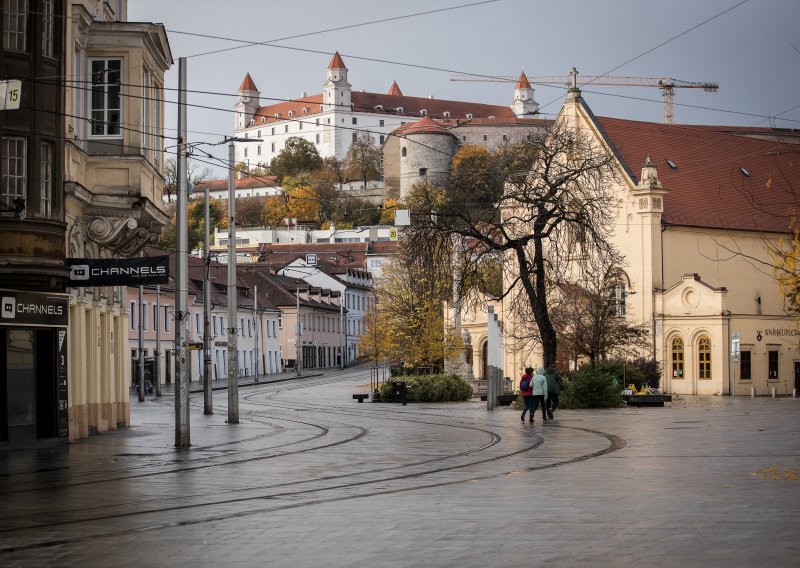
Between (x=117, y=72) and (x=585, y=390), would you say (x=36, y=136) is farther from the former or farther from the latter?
(x=585, y=390)

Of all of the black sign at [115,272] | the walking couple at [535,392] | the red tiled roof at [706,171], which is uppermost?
the red tiled roof at [706,171]

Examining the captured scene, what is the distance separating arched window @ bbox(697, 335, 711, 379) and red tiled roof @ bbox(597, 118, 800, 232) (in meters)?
8.34

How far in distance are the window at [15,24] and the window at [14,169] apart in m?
1.89

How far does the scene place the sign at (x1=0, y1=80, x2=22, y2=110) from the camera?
2470 cm

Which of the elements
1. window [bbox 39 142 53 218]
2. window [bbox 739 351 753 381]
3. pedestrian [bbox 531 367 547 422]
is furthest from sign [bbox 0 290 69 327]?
window [bbox 739 351 753 381]

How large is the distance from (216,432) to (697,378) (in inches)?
1749

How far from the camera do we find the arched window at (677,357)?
7381cm

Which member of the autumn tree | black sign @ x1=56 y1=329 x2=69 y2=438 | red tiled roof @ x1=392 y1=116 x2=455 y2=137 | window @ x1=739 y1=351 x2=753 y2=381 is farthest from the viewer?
red tiled roof @ x1=392 y1=116 x2=455 y2=137

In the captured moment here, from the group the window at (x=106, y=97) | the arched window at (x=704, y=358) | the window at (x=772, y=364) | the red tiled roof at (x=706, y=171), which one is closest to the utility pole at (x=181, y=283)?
the window at (x=106, y=97)

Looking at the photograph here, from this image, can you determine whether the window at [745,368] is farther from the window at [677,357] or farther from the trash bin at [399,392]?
the trash bin at [399,392]

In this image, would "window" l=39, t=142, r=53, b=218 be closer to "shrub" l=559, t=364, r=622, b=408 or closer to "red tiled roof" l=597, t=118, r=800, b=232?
"shrub" l=559, t=364, r=622, b=408

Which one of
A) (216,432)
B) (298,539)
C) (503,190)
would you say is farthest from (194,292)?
(298,539)

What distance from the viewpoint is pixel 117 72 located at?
103 feet

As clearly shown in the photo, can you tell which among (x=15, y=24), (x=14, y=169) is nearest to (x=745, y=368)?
(x=14, y=169)
